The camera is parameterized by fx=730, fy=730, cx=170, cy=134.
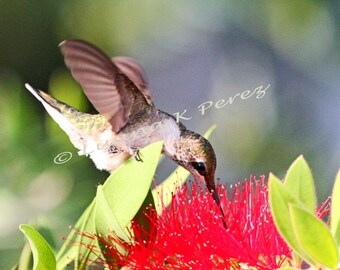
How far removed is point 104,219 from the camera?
523mm

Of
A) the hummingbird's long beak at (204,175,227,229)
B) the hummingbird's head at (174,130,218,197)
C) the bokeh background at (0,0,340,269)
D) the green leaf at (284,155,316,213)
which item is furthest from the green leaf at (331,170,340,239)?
the bokeh background at (0,0,340,269)

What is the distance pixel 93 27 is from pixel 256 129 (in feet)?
1.05

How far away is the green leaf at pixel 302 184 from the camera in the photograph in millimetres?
448

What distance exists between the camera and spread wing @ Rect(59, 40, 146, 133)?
643 millimetres

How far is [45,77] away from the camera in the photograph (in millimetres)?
1153

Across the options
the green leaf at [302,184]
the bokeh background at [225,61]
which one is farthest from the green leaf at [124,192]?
the bokeh background at [225,61]

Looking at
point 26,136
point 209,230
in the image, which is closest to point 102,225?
point 209,230

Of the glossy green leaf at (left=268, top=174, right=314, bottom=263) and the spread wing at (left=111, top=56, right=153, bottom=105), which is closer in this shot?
the glossy green leaf at (left=268, top=174, right=314, bottom=263)

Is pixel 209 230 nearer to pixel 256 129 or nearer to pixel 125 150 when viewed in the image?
pixel 125 150

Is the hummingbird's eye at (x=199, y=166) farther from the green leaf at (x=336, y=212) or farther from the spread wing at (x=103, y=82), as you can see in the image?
the green leaf at (x=336, y=212)

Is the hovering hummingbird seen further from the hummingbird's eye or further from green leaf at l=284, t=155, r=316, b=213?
green leaf at l=284, t=155, r=316, b=213

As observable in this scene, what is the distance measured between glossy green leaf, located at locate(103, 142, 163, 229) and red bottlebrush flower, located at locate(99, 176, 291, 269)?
0.02 meters

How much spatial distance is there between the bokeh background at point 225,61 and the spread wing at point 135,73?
287mm

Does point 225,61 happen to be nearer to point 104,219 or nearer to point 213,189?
point 213,189
